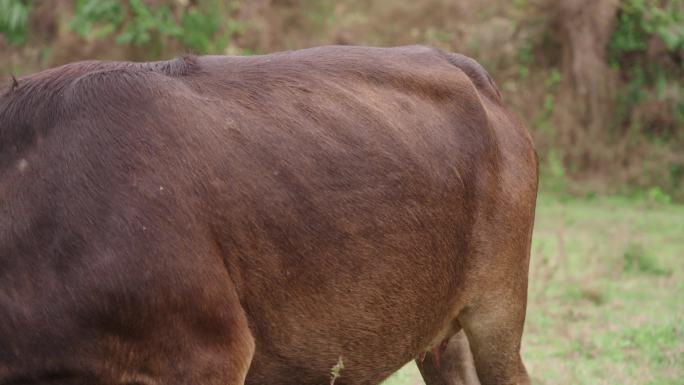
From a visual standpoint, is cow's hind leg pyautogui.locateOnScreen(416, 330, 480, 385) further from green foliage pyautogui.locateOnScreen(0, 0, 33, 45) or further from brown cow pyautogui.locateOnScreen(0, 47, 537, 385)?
green foliage pyautogui.locateOnScreen(0, 0, 33, 45)

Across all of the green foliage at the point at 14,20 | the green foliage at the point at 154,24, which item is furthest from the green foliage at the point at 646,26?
the green foliage at the point at 14,20

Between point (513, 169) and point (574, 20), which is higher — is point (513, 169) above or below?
above

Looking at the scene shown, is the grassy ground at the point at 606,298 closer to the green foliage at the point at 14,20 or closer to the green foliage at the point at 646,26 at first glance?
the green foliage at the point at 646,26

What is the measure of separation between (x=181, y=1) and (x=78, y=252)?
34.8 feet

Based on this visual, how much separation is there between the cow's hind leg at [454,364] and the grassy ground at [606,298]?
1.23m

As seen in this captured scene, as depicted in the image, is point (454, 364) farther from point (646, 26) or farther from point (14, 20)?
point (14, 20)

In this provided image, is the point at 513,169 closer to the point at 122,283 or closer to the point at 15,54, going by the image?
the point at 122,283

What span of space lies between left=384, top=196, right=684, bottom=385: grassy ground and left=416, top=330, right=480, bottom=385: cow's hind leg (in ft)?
4.04

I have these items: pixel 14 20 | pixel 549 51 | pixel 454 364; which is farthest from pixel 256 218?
pixel 549 51

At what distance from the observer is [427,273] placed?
429 centimetres

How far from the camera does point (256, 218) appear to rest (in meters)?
3.81

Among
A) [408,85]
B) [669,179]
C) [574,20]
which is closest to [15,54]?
[574,20]

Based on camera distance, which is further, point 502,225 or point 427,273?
point 502,225

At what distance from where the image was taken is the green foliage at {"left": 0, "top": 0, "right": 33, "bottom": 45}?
45.4 feet
